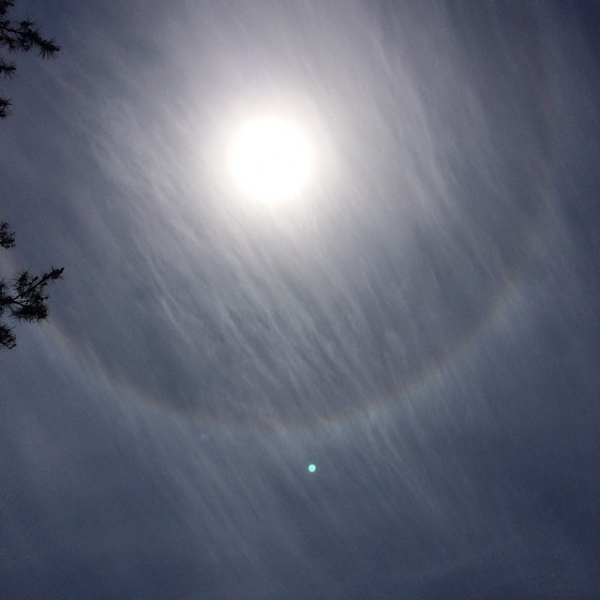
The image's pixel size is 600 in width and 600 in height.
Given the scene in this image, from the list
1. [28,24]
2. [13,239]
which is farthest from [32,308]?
[28,24]

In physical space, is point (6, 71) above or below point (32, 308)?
above

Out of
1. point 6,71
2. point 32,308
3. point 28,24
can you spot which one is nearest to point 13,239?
point 32,308

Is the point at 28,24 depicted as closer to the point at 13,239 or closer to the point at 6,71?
the point at 6,71

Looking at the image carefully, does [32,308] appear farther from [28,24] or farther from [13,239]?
[28,24]

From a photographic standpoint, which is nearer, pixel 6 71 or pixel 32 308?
pixel 32 308

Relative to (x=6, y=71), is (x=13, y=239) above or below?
below

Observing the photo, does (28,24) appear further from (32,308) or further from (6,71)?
(32,308)

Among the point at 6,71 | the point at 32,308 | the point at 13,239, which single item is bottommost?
the point at 32,308
